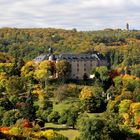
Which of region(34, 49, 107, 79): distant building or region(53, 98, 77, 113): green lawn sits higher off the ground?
region(34, 49, 107, 79): distant building

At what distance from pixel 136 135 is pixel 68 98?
33018mm

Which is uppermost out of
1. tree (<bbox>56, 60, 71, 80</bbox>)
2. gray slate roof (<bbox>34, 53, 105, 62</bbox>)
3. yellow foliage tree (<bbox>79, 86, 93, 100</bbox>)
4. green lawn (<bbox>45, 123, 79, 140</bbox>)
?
gray slate roof (<bbox>34, 53, 105, 62</bbox>)

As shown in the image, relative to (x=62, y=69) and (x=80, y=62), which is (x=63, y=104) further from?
(x=80, y=62)

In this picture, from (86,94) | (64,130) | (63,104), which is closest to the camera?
(64,130)

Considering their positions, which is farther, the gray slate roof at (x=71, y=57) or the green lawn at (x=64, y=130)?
the gray slate roof at (x=71, y=57)

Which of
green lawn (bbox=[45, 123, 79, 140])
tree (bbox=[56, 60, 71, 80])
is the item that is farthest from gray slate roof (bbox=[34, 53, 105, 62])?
green lawn (bbox=[45, 123, 79, 140])

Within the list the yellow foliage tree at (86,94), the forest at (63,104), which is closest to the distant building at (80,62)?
the forest at (63,104)

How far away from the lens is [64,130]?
256 ft

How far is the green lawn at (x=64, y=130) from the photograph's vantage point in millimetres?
73938

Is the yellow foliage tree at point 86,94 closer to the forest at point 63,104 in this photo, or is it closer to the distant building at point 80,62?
the forest at point 63,104

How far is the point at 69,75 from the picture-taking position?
119 meters

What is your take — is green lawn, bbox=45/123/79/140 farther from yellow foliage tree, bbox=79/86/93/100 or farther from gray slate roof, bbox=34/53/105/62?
gray slate roof, bbox=34/53/105/62

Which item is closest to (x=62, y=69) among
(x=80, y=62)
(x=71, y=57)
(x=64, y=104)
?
(x=80, y=62)

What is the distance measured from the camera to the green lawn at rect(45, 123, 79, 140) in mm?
73938
